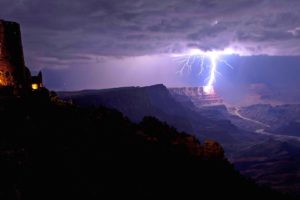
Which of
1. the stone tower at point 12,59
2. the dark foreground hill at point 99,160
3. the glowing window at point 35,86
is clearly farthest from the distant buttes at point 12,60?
the glowing window at point 35,86

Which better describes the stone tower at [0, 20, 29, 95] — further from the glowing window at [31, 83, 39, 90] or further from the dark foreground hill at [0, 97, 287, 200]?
the glowing window at [31, 83, 39, 90]

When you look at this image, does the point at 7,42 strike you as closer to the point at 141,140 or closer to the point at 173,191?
the point at 141,140

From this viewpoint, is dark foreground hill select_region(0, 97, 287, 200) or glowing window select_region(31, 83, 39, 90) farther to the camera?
glowing window select_region(31, 83, 39, 90)

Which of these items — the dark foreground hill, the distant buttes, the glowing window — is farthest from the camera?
the glowing window

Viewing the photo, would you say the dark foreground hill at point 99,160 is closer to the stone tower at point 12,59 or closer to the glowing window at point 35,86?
the stone tower at point 12,59

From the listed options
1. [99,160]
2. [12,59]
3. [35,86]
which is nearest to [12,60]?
[12,59]

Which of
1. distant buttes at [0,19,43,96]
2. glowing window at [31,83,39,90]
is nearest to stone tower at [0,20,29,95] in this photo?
distant buttes at [0,19,43,96]
